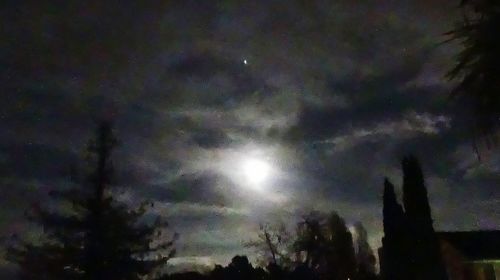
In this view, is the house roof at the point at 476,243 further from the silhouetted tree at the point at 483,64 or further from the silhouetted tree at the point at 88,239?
the silhouetted tree at the point at 483,64

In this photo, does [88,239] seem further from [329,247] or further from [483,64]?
[329,247]

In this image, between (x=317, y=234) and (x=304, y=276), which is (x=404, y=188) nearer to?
(x=317, y=234)

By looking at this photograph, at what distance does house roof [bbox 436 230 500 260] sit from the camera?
4666 centimetres

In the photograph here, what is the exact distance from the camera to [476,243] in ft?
162

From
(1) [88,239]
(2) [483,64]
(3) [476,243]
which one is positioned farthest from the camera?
(3) [476,243]

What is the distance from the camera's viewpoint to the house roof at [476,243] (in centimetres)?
4666

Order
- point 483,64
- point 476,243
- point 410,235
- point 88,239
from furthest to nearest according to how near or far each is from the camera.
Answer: point 410,235, point 476,243, point 88,239, point 483,64

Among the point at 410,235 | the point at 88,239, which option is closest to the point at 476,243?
the point at 410,235

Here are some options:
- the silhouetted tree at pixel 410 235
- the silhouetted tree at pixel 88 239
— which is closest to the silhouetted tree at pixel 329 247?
the silhouetted tree at pixel 410 235

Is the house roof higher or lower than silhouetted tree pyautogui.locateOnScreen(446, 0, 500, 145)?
higher

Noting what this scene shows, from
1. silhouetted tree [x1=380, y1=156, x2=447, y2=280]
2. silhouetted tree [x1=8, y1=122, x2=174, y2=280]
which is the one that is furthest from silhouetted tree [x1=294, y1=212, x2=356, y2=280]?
silhouetted tree [x1=8, y1=122, x2=174, y2=280]

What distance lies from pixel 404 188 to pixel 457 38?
5283cm

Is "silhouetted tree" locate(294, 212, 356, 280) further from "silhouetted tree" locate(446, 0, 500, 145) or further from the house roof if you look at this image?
"silhouetted tree" locate(446, 0, 500, 145)

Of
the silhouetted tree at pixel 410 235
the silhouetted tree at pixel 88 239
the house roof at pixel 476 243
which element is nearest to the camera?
the silhouetted tree at pixel 88 239
